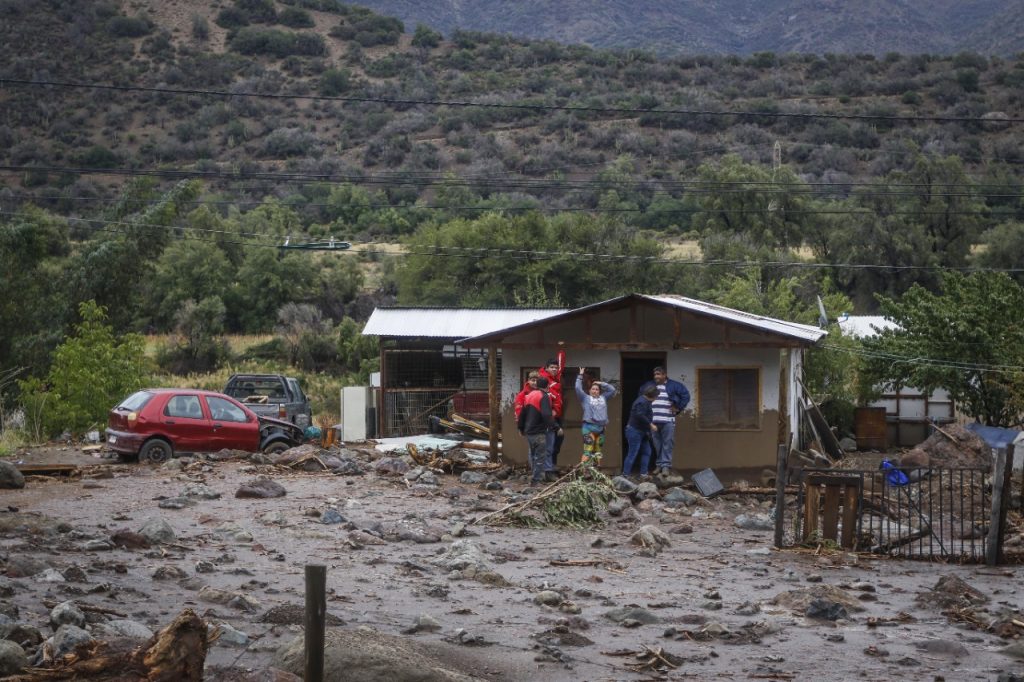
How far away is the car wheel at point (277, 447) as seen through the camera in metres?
26.5

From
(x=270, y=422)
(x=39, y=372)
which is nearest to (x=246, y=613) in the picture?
(x=270, y=422)

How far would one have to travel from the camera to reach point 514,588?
1316 centimetres

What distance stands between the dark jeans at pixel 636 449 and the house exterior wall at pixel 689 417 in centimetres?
99

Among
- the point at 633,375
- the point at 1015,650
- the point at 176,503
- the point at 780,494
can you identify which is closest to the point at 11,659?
the point at 1015,650

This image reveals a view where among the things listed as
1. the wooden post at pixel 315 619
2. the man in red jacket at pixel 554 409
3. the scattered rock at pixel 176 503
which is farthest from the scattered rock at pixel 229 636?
the man in red jacket at pixel 554 409

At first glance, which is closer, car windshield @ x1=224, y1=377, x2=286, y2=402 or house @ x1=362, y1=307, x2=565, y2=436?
car windshield @ x1=224, y1=377, x2=286, y2=402

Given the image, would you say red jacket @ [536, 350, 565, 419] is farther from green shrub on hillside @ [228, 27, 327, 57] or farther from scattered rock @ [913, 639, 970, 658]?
green shrub on hillside @ [228, 27, 327, 57]

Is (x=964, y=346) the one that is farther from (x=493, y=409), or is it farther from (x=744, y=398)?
(x=493, y=409)

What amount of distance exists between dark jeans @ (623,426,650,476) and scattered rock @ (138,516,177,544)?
9.99 metres

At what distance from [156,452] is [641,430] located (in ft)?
30.9

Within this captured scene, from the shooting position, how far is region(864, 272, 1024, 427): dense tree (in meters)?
27.7

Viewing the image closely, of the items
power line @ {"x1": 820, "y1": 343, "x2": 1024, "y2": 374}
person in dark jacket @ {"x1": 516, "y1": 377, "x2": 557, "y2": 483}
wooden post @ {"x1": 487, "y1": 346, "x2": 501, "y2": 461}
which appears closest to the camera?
person in dark jacket @ {"x1": 516, "y1": 377, "x2": 557, "y2": 483}

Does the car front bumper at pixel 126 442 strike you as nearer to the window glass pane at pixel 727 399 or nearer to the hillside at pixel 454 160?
the hillside at pixel 454 160

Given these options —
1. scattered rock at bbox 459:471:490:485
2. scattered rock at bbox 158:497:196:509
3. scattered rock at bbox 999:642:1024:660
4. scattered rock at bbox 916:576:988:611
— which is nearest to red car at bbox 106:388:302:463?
scattered rock at bbox 459:471:490:485
